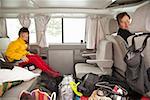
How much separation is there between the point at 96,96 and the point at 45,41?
2418 millimetres

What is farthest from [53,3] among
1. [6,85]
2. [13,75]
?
[6,85]

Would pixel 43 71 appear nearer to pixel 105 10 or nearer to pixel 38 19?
pixel 38 19

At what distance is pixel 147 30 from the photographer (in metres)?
1.70

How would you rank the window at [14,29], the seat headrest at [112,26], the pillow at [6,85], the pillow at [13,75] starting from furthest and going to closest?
1. the window at [14,29]
2. the seat headrest at [112,26]
3. the pillow at [13,75]
4. the pillow at [6,85]

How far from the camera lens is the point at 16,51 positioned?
3180 mm

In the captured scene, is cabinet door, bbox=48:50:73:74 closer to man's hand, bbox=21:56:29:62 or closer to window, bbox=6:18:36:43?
window, bbox=6:18:36:43

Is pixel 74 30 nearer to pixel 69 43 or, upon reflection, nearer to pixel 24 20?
pixel 69 43

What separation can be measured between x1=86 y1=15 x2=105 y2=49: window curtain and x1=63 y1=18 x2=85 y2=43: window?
0.38 m

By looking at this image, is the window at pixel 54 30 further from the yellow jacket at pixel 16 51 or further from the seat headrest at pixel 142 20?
the seat headrest at pixel 142 20

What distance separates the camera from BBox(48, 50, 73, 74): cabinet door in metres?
4.21

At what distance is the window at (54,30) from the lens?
4367 mm

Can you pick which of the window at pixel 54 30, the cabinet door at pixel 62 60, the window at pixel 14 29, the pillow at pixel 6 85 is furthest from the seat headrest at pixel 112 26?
the pillow at pixel 6 85

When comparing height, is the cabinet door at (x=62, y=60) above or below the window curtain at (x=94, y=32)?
below

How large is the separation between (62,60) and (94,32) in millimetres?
921
